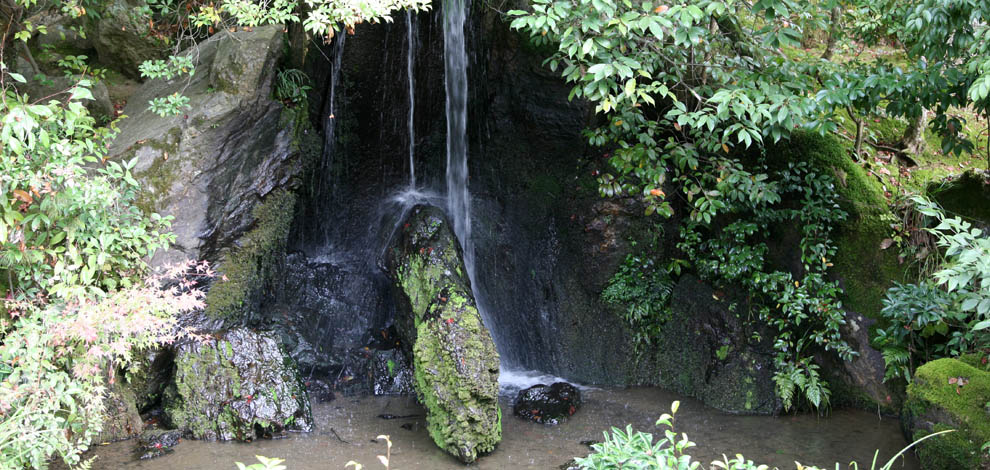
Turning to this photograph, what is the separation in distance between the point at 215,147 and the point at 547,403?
403 cm

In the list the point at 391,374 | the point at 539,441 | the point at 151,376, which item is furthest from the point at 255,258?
the point at 539,441

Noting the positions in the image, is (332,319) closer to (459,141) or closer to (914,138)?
(459,141)

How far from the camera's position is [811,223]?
6.12 meters

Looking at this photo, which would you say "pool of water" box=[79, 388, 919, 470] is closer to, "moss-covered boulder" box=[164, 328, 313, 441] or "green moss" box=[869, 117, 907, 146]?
"moss-covered boulder" box=[164, 328, 313, 441]

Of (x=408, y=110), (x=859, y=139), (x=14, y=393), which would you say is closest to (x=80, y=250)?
(x=14, y=393)

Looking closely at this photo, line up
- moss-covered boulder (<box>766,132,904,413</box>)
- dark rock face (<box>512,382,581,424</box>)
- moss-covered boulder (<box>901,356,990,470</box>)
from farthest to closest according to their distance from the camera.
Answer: dark rock face (<box>512,382,581,424</box>) → moss-covered boulder (<box>766,132,904,413</box>) → moss-covered boulder (<box>901,356,990,470</box>)

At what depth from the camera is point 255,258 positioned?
663cm

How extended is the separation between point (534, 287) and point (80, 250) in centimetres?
448

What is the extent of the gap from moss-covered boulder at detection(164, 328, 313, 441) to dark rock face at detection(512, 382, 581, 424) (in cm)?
192

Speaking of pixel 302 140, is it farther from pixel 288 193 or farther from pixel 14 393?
pixel 14 393

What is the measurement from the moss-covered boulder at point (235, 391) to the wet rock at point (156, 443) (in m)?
0.14

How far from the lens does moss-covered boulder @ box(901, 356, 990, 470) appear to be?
4.26m

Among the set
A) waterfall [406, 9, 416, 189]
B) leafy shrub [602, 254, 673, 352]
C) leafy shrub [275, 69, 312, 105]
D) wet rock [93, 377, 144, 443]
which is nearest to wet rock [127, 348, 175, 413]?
wet rock [93, 377, 144, 443]

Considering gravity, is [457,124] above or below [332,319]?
above
